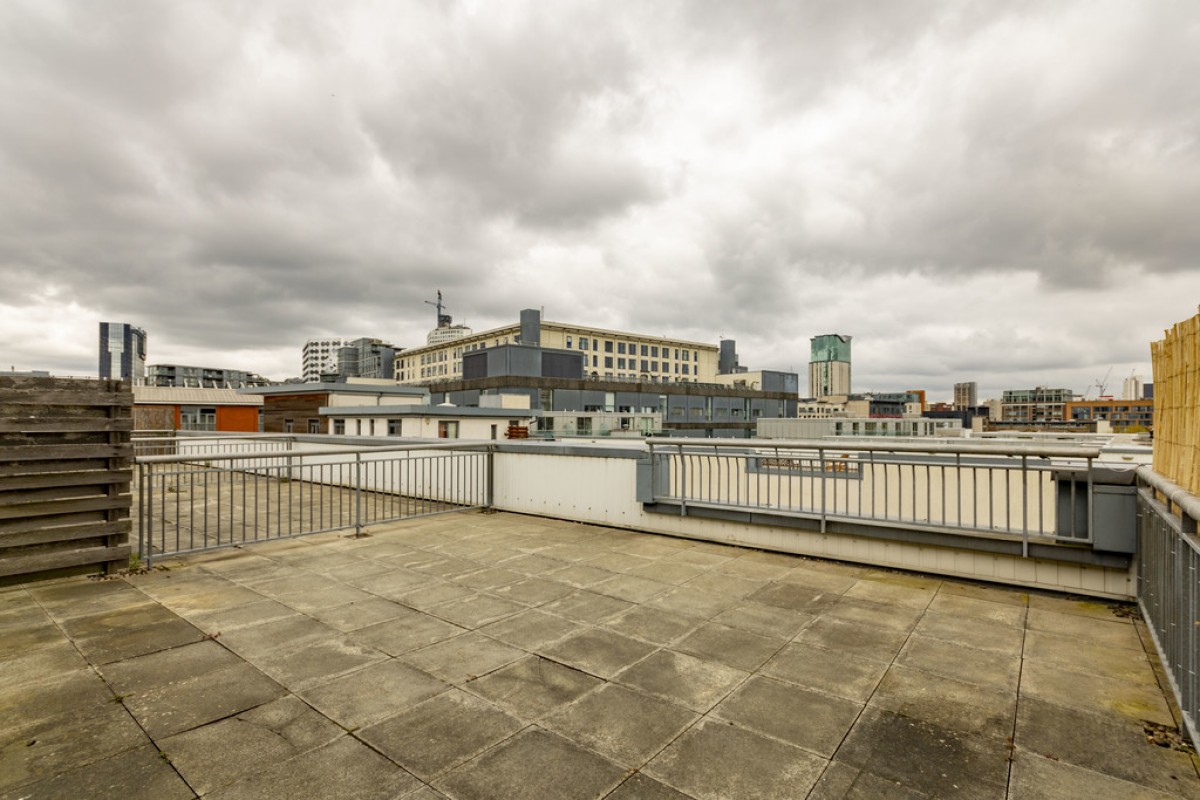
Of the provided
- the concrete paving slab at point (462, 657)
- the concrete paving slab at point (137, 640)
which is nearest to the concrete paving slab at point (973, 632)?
the concrete paving slab at point (462, 657)

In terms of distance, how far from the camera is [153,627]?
486 centimetres

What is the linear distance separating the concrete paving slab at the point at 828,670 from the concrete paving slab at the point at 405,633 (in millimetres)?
2784

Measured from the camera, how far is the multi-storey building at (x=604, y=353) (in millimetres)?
97125

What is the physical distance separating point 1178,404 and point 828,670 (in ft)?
10.3

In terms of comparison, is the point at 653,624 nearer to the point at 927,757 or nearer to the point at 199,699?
the point at 927,757

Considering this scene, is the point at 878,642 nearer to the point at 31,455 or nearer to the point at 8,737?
the point at 8,737

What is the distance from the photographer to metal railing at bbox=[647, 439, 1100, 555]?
581cm

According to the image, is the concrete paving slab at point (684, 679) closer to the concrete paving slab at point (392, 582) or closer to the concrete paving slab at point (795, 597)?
the concrete paving slab at point (795, 597)

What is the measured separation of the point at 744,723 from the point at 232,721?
322 centimetres

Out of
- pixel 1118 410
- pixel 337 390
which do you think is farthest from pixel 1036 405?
pixel 337 390

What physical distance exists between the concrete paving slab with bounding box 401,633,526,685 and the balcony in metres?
0.02

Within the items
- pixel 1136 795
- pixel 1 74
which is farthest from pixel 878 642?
pixel 1 74

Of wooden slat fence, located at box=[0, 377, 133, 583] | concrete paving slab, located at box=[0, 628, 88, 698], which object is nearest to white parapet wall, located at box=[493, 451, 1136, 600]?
wooden slat fence, located at box=[0, 377, 133, 583]

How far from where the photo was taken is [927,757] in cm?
302
